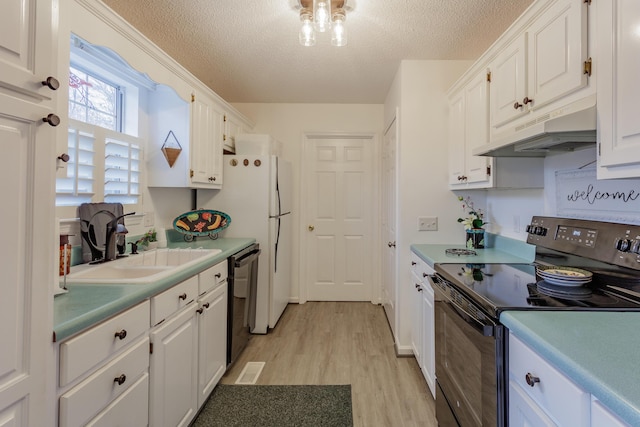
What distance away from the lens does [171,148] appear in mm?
2277

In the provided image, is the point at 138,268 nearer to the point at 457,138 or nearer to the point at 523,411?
the point at 523,411

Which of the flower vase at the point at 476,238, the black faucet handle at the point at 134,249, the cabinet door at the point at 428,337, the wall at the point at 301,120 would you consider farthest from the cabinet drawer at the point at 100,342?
the wall at the point at 301,120

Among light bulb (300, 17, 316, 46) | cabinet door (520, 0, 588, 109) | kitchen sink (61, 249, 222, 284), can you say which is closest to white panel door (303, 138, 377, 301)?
kitchen sink (61, 249, 222, 284)

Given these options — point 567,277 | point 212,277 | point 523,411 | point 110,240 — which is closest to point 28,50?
point 110,240

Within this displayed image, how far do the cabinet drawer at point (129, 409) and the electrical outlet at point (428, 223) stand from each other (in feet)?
6.69

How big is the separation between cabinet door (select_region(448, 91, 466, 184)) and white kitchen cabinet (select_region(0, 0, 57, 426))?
2.22 meters

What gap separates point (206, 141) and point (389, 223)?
1862 mm

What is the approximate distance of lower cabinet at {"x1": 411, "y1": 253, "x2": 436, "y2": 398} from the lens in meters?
1.87

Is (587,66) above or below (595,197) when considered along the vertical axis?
above

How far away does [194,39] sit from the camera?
7.20 ft

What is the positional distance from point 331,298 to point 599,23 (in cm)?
332

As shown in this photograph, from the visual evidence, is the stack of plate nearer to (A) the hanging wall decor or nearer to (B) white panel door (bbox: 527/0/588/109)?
(B) white panel door (bbox: 527/0/588/109)

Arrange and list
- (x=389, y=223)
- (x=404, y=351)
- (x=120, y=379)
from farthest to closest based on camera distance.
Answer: (x=389, y=223)
(x=404, y=351)
(x=120, y=379)

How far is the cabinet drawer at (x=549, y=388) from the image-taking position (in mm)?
704
